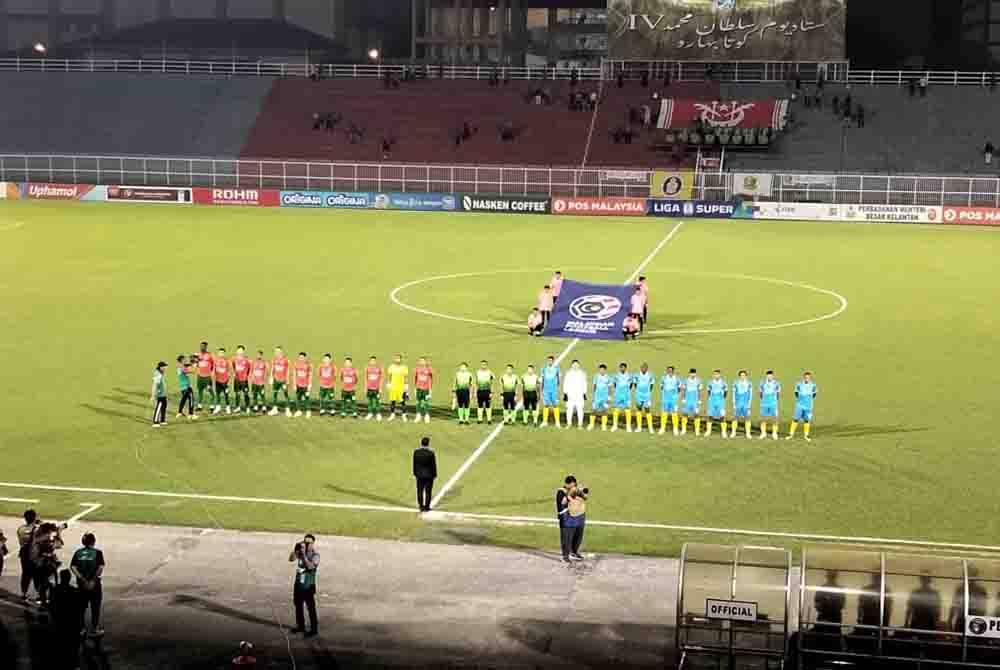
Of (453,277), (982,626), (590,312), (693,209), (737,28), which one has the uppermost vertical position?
(737,28)

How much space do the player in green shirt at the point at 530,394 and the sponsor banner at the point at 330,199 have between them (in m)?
40.3

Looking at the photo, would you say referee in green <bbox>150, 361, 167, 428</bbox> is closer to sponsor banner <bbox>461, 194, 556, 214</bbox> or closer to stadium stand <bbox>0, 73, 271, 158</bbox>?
sponsor banner <bbox>461, 194, 556, 214</bbox>

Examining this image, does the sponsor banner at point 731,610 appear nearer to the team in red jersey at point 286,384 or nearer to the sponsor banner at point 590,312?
the team in red jersey at point 286,384

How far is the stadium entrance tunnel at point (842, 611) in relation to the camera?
13.6 m

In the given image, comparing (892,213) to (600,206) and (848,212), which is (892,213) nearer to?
(848,212)

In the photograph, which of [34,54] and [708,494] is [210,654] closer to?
[708,494]

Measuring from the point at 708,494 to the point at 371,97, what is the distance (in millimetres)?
62154

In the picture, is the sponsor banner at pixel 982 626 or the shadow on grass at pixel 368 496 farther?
the shadow on grass at pixel 368 496

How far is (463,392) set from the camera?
1076 inches

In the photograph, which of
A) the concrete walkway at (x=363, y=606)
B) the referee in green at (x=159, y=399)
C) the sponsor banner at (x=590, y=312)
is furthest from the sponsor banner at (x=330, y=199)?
the concrete walkway at (x=363, y=606)

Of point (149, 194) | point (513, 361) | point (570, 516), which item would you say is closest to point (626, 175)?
point (149, 194)

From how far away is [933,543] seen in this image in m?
20.5

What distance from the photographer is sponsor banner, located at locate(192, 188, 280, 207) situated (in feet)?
221

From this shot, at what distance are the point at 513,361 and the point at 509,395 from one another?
544 cm
